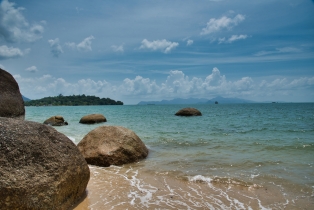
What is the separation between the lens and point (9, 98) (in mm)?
8344

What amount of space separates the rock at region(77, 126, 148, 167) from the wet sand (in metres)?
1.34

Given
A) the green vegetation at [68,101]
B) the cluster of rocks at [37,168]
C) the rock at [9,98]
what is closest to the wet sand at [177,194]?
the cluster of rocks at [37,168]

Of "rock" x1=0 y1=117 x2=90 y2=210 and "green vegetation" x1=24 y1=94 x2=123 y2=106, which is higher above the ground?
"green vegetation" x1=24 y1=94 x2=123 y2=106

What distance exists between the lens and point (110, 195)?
21.0 ft

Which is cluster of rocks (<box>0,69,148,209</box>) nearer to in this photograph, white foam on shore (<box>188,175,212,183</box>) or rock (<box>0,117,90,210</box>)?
rock (<box>0,117,90,210</box>)

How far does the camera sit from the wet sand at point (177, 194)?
5.84 m

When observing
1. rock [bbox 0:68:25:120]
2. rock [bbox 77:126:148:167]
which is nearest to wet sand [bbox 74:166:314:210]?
rock [bbox 77:126:148:167]

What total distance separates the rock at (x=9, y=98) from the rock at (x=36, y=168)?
356cm

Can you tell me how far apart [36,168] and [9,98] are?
4712 mm

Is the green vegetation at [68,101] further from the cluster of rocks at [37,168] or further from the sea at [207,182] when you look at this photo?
the cluster of rocks at [37,168]

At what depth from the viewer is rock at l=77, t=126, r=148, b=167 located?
31.2 feet

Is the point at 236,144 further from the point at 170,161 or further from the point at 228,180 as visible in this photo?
the point at 228,180

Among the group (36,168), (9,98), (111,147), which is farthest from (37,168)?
(111,147)

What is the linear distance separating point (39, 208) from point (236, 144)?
38.3 ft
